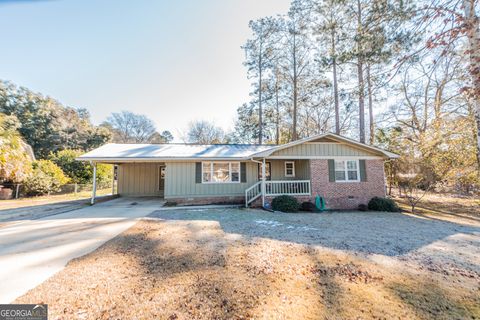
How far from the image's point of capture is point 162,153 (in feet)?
36.5

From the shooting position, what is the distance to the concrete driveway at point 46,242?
10.1 ft

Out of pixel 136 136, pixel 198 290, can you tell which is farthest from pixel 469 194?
pixel 136 136

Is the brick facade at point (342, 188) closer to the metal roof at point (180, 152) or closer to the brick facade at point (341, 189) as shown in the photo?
the brick facade at point (341, 189)

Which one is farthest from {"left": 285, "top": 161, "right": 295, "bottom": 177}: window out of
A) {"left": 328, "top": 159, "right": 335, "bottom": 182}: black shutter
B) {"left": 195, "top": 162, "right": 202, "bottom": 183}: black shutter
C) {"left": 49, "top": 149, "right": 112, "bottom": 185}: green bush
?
{"left": 49, "top": 149, "right": 112, "bottom": 185}: green bush

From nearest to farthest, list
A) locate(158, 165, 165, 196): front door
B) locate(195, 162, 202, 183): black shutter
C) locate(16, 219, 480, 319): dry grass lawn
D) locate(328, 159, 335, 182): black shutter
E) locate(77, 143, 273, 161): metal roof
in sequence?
locate(16, 219, 480, 319): dry grass lawn
locate(77, 143, 273, 161): metal roof
locate(328, 159, 335, 182): black shutter
locate(195, 162, 202, 183): black shutter
locate(158, 165, 165, 196): front door

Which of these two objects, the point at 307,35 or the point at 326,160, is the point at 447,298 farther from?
the point at 307,35

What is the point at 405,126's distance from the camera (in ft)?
54.7

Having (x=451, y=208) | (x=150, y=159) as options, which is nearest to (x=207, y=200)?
(x=150, y=159)

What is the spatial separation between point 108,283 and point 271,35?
789 inches

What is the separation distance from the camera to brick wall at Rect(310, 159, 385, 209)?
412 inches

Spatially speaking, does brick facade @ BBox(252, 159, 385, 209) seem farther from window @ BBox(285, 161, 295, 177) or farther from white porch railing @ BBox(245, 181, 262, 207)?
window @ BBox(285, 161, 295, 177)

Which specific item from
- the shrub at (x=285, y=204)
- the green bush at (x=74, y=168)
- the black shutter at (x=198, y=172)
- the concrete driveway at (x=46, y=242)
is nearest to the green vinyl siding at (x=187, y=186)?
the black shutter at (x=198, y=172)

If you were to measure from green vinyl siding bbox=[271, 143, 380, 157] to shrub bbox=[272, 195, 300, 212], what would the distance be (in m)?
2.25

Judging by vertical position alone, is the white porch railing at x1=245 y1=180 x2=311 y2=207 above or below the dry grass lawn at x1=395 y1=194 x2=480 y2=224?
above
